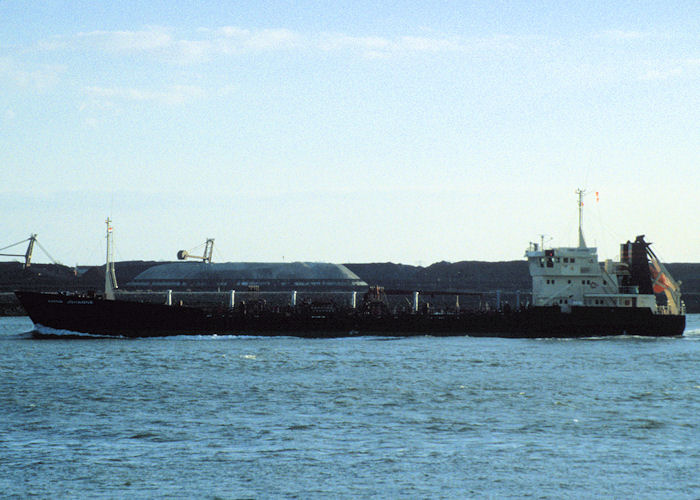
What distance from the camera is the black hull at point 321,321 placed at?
7606 centimetres

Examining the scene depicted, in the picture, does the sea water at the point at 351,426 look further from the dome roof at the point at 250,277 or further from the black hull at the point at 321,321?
the dome roof at the point at 250,277

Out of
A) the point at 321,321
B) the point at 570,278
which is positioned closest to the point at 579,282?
the point at 570,278

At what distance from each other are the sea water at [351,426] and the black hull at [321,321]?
1410cm

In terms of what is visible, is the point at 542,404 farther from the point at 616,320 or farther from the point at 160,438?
the point at 616,320

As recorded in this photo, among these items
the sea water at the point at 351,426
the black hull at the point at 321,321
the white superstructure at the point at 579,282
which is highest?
the white superstructure at the point at 579,282

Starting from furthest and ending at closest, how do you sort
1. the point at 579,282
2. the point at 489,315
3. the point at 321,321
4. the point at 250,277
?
the point at 250,277
the point at 321,321
the point at 489,315
the point at 579,282

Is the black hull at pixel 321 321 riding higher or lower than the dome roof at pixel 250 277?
lower

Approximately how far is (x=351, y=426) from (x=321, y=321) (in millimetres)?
47389

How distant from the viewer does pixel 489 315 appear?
7988cm

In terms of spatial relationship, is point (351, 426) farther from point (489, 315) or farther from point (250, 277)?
point (250, 277)

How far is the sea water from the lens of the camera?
24.9 meters

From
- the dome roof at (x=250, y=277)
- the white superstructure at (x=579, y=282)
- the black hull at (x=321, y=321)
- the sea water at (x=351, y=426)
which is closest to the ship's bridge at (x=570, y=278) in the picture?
the white superstructure at (x=579, y=282)

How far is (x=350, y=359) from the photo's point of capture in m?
60.7

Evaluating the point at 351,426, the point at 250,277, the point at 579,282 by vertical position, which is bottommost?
the point at 351,426
